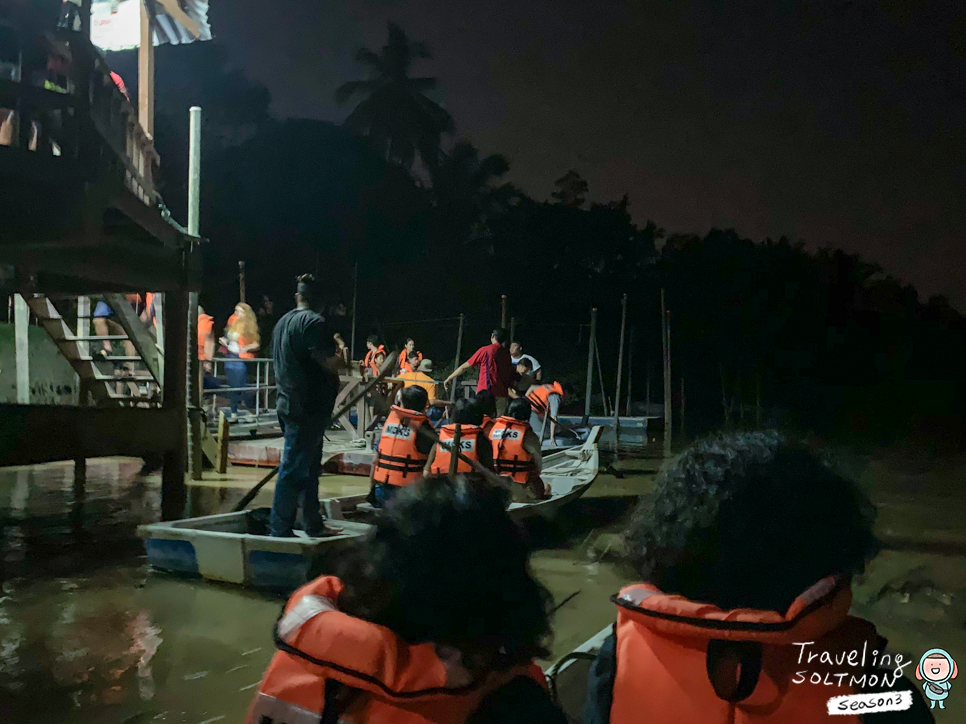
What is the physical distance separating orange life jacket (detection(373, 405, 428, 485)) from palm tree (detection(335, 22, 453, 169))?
29.2 metres

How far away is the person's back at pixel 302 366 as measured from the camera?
5.41 m

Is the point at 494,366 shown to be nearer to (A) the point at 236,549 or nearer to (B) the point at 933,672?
(A) the point at 236,549

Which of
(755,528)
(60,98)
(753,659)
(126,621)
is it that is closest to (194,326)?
(60,98)

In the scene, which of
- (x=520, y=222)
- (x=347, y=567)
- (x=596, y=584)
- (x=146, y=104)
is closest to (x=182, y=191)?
(x=520, y=222)

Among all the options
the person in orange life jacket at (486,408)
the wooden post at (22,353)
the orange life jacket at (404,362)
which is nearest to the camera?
the person in orange life jacket at (486,408)

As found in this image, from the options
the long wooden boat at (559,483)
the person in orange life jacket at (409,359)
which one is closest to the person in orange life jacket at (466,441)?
the long wooden boat at (559,483)

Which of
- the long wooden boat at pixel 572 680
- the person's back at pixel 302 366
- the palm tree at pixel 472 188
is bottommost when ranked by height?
the long wooden boat at pixel 572 680

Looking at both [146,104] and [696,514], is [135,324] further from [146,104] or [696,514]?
[696,514]

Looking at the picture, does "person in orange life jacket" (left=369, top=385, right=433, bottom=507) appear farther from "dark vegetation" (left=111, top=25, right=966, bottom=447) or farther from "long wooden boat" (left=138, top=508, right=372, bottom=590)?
"dark vegetation" (left=111, top=25, right=966, bottom=447)

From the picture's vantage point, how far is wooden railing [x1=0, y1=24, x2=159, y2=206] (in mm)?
5185

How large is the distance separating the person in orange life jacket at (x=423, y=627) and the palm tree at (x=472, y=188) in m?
31.0

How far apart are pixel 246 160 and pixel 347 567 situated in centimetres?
2802

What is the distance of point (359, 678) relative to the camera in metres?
1.31

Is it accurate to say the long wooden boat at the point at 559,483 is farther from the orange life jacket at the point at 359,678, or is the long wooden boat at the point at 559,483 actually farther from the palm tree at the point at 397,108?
the palm tree at the point at 397,108
